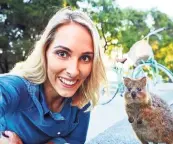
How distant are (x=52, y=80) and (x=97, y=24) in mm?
6090

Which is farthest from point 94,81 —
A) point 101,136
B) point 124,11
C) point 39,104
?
point 124,11

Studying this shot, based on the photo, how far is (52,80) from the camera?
1043 mm

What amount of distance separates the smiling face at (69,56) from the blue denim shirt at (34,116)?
6 centimetres

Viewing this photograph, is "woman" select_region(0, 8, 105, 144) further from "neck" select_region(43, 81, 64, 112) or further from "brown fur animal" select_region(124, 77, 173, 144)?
"brown fur animal" select_region(124, 77, 173, 144)

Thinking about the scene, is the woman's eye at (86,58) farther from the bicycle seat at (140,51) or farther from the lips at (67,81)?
the bicycle seat at (140,51)

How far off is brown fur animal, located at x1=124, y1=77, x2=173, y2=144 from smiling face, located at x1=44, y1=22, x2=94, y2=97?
41 centimetres

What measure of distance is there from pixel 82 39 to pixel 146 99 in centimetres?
50

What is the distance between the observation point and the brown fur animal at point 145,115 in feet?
4.64

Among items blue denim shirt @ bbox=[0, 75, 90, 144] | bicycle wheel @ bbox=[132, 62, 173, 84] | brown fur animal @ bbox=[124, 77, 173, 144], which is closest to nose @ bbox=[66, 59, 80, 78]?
blue denim shirt @ bbox=[0, 75, 90, 144]

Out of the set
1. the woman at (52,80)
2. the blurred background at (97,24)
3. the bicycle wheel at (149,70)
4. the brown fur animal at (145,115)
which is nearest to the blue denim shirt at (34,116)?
Result: the woman at (52,80)

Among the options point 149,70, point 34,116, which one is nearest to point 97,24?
point 149,70

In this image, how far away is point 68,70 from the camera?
3.29 ft

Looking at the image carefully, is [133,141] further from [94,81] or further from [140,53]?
[94,81]

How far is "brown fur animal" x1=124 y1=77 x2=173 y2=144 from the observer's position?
4.64ft
